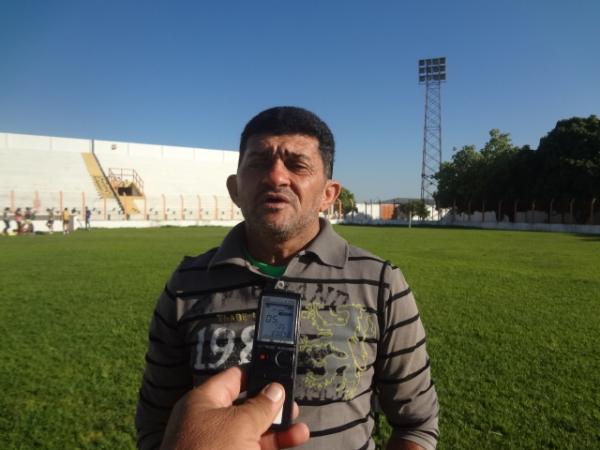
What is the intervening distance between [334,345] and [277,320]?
1.57ft

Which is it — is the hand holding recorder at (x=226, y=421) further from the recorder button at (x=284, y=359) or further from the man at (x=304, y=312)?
the man at (x=304, y=312)

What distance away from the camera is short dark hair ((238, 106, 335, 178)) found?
1.87 metres

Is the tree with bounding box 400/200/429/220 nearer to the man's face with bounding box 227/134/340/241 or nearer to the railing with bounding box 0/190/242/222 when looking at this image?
the railing with bounding box 0/190/242/222

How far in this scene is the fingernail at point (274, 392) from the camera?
1.11 m

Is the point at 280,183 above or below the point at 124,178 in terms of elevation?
below

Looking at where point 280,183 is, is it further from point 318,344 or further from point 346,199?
point 346,199

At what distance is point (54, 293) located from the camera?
8.52 m

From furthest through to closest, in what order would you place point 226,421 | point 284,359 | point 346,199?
1. point 346,199
2. point 284,359
3. point 226,421

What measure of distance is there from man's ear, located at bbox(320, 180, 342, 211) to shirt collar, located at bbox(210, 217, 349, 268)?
166mm

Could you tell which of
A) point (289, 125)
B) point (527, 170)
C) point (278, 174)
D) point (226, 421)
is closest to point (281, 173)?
point (278, 174)

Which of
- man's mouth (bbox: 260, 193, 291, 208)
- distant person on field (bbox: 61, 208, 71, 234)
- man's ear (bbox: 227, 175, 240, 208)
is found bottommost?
distant person on field (bbox: 61, 208, 71, 234)

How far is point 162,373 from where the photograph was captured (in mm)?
1859

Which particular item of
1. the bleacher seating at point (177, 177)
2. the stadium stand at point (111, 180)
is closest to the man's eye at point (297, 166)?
the stadium stand at point (111, 180)

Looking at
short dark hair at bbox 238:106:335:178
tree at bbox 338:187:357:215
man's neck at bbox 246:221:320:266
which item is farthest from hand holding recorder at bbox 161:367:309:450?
tree at bbox 338:187:357:215
